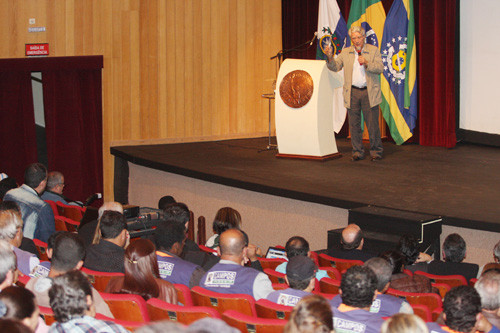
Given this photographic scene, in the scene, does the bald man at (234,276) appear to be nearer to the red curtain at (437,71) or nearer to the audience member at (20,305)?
the audience member at (20,305)

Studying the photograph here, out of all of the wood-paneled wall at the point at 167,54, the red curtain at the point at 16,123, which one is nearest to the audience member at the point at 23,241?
the wood-paneled wall at the point at 167,54

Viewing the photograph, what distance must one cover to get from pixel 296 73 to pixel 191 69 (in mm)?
2363

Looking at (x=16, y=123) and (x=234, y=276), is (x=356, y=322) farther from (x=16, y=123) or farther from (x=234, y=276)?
(x=16, y=123)

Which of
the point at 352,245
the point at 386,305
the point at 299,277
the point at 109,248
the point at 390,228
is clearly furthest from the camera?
the point at 390,228

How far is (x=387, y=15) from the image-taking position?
9.23 meters

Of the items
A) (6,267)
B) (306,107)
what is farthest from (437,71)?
(6,267)

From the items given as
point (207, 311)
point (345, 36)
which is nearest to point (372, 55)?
point (345, 36)

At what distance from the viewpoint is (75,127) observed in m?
8.68

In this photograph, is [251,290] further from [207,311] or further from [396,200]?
[396,200]

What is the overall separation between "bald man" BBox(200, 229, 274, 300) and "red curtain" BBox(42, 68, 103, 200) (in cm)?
569

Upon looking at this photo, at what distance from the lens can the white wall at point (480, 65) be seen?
802 cm

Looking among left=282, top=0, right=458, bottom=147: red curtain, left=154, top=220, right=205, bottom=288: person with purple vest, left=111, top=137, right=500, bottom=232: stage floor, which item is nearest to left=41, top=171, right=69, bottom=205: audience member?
left=111, top=137, right=500, bottom=232: stage floor

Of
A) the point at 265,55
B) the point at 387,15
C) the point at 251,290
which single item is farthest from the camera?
the point at 265,55

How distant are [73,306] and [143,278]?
719 millimetres
